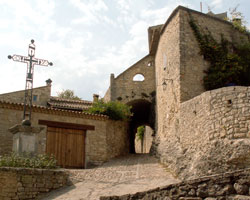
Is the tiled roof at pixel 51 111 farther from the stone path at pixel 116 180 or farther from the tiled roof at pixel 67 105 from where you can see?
the tiled roof at pixel 67 105

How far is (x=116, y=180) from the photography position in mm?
11391

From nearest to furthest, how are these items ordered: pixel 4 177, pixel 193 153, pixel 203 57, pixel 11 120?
pixel 4 177, pixel 193 153, pixel 11 120, pixel 203 57

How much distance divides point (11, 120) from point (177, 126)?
7.50 metres

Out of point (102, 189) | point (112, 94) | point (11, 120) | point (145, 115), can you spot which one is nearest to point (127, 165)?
point (102, 189)

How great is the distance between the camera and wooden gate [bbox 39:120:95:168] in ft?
47.8

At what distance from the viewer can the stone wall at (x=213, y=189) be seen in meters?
3.59

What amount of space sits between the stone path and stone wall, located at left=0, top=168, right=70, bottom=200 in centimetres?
39

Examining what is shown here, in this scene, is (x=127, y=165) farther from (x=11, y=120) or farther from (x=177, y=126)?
(x=11, y=120)

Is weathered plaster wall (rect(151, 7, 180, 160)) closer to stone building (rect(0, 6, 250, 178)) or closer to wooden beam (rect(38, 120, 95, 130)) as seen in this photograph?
stone building (rect(0, 6, 250, 178))

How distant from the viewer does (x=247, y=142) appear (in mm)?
9844

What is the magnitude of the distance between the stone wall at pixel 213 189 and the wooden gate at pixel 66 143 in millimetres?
10585

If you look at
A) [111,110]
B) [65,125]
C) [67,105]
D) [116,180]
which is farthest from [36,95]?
[116,180]

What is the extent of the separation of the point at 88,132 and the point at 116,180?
4842 millimetres

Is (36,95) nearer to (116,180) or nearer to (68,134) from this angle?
(68,134)
